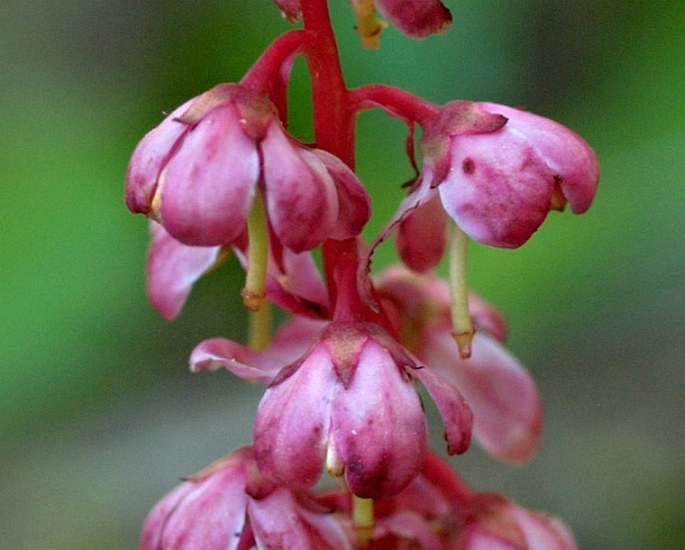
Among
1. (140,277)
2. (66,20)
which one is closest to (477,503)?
(140,277)

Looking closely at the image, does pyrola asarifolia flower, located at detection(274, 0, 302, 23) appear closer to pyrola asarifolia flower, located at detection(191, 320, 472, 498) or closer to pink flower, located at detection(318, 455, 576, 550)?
pyrola asarifolia flower, located at detection(191, 320, 472, 498)

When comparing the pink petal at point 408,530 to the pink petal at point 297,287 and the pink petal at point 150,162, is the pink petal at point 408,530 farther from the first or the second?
the pink petal at point 150,162

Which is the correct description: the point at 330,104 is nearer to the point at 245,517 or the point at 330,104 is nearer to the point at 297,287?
the point at 297,287

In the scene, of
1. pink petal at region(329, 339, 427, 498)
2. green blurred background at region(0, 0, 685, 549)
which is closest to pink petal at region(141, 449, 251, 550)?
pink petal at region(329, 339, 427, 498)

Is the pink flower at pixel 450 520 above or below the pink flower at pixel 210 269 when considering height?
below

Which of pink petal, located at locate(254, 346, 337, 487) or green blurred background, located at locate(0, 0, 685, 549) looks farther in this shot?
green blurred background, located at locate(0, 0, 685, 549)

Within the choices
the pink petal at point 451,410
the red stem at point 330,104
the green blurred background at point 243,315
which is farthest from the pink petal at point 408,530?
the green blurred background at point 243,315

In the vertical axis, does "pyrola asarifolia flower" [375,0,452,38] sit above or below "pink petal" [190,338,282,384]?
above
